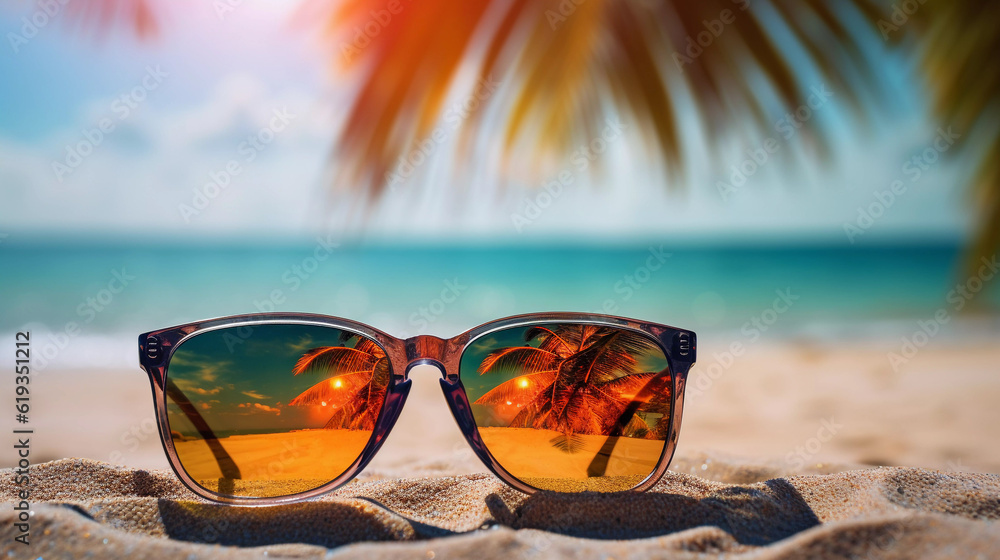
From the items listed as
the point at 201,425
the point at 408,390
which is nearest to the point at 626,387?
the point at 408,390

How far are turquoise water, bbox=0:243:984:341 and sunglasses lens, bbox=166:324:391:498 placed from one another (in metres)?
3.40

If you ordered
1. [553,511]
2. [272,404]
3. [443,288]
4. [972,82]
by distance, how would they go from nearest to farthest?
[553,511] → [272,404] → [972,82] → [443,288]

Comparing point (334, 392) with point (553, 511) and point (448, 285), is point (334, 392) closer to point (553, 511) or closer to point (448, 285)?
point (553, 511)

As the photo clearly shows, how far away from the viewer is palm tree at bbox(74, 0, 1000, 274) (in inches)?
69.7

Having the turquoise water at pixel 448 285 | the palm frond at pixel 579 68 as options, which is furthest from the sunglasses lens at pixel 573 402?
the turquoise water at pixel 448 285

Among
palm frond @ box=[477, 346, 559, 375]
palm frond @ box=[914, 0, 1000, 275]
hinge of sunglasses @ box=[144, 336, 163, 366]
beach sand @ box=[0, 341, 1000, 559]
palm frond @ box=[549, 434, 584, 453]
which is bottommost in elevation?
beach sand @ box=[0, 341, 1000, 559]

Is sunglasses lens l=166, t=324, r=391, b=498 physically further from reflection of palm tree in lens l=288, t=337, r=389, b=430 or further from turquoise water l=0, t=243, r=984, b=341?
turquoise water l=0, t=243, r=984, b=341

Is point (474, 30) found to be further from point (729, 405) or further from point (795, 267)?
point (795, 267)

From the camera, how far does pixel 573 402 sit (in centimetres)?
86

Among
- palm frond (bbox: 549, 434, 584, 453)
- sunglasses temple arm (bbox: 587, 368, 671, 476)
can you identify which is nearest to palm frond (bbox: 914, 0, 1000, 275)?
sunglasses temple arm (bbox: 587, 368, 671, 476)

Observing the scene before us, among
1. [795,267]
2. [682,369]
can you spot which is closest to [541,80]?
[682,369]

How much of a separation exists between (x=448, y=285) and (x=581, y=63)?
675 centimetres

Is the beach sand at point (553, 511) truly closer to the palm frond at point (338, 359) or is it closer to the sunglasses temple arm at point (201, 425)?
the sunglasses temple arm at point (201, 425)

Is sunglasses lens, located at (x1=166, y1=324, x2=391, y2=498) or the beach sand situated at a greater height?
sunglasses lens, located at (x1=166, y1=324, x2=391, y2=498)
